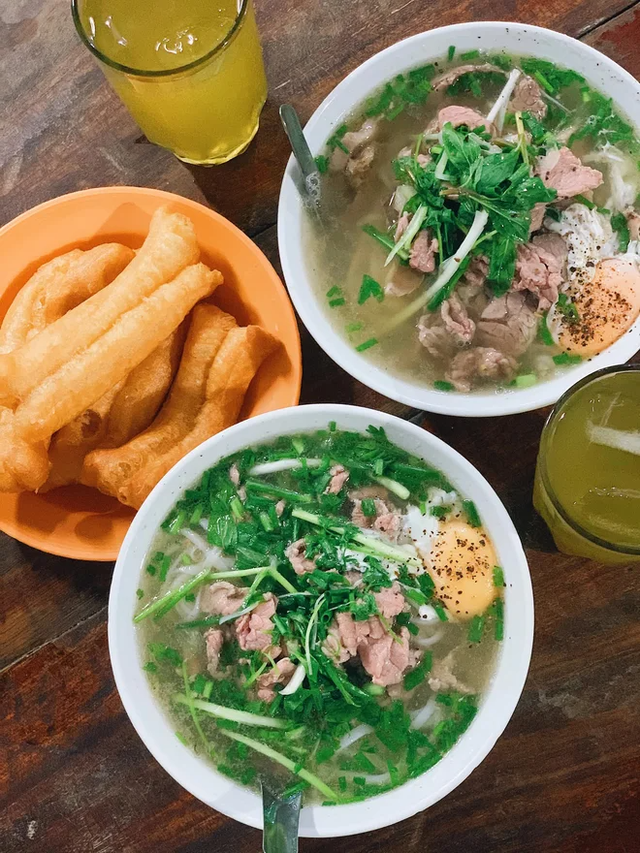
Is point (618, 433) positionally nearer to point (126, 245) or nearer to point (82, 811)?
point (126, 245)

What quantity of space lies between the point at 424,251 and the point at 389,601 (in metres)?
0.75

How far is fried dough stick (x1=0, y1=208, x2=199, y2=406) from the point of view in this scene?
5.32 feet

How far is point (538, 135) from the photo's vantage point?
158cm

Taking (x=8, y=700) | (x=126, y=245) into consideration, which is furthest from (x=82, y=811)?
(x=126, y=245)

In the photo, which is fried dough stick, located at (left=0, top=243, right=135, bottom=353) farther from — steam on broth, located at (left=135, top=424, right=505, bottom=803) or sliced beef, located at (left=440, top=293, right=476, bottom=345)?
sliced beef, located at (left=440, top=293, right=476, bottom=345)

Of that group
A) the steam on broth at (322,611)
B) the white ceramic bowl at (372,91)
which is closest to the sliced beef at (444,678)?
the steam on broth at (322,611)

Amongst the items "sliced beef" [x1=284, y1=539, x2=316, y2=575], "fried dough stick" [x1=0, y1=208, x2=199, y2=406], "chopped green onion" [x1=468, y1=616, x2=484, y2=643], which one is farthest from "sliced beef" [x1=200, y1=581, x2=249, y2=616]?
"fried dough stick" [x1=0, y1=208, x2=199, y2=406]

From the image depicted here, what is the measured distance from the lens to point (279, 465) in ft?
Answer: 5.31

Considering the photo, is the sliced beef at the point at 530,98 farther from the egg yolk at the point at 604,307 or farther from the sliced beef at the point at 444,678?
the sliced beef at the point at 444,678

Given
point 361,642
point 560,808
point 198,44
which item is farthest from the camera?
point 560,808

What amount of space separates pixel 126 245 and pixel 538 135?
3.38ft

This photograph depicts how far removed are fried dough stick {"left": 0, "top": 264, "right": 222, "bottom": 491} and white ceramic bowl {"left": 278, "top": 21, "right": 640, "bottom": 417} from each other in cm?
27

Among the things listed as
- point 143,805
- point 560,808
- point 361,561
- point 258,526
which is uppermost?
point 258,526

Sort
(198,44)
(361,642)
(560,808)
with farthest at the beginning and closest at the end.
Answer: (560,808) → (198,44) → (361,642)
